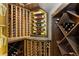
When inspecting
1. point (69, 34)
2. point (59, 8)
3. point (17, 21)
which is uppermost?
point (59, 8)

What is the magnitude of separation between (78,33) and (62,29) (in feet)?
0.50

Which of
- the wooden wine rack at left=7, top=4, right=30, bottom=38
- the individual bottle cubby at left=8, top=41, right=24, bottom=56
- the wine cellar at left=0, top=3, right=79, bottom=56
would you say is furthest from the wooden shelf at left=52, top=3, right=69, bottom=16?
the individual bottle cubby at left=8, top=41, right=24, bottom=56

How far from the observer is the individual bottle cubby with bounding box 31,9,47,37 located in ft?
6.73

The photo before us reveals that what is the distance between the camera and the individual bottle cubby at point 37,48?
2051 mm

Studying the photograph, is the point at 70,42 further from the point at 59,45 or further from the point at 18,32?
the point at 18,32

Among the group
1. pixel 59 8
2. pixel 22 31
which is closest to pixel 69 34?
pixel 59 8

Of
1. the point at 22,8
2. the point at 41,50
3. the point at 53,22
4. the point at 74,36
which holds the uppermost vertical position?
the point at 22,8

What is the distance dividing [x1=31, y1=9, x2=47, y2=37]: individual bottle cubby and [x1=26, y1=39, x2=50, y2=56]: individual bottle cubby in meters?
0.07

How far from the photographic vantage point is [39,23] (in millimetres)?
2057

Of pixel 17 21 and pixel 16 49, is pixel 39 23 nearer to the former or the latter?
pixel 17 21

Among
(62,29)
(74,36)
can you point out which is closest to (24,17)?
(62,29)

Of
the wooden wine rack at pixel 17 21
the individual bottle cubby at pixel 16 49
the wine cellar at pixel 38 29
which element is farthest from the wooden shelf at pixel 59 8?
the individual bottle cubby at pixel 16 49

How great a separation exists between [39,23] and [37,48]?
0.78 ft

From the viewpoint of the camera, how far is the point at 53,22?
2041mm
